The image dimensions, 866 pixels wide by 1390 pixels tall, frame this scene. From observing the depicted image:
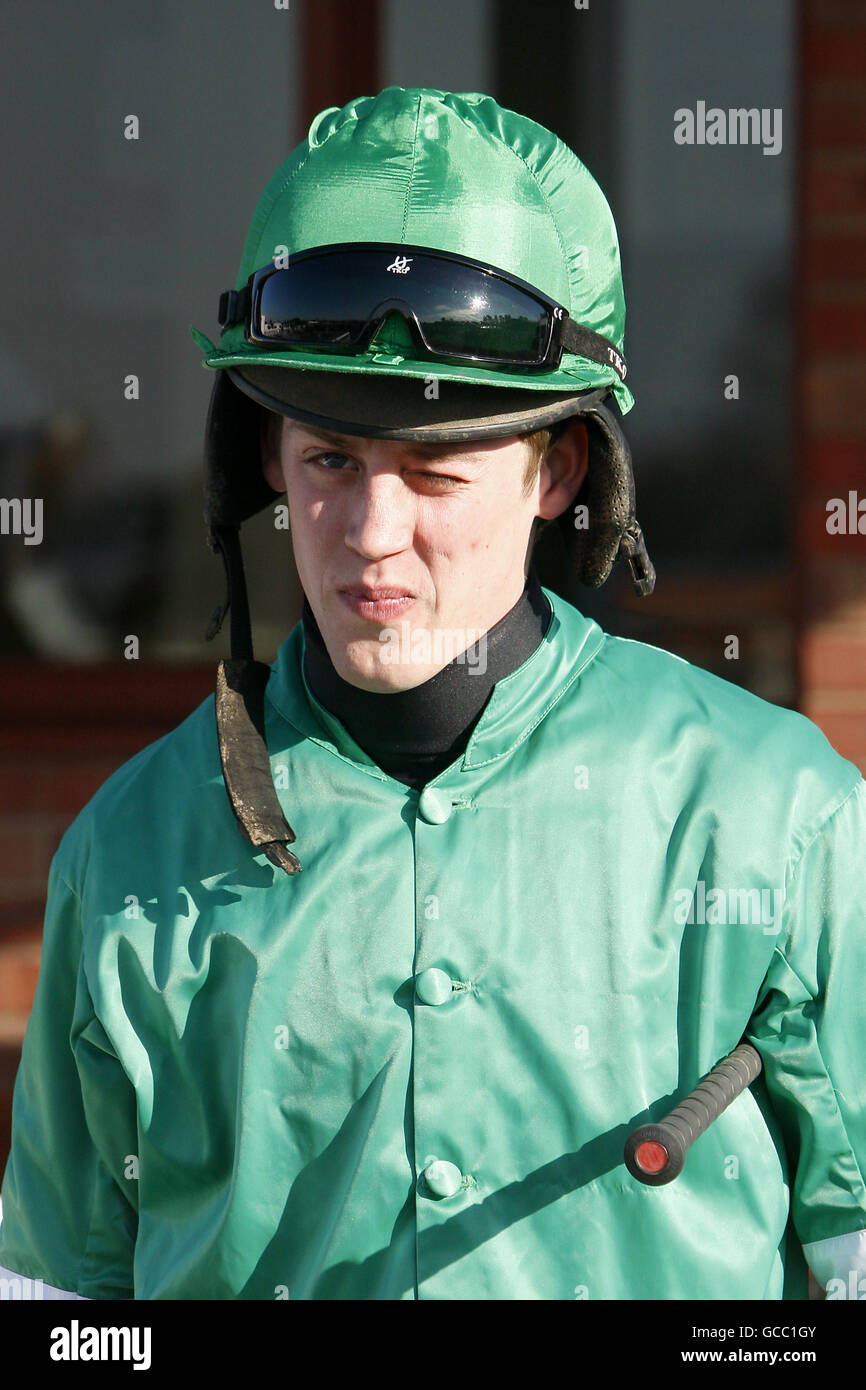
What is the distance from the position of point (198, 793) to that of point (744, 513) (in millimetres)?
2593

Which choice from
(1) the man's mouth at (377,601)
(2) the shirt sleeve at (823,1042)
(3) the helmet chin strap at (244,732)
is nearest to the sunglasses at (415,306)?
(1) the man's mouth at (377,601)

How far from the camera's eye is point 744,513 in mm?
4242

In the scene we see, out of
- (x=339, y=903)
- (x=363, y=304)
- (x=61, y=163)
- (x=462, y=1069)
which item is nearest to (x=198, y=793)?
(x=339, y=903)

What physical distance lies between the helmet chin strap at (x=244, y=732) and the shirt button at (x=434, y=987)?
199mm

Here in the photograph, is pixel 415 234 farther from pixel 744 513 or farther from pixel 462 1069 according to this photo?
pixel 744 513

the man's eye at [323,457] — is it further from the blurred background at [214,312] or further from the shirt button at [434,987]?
the blurred background at [214,312]

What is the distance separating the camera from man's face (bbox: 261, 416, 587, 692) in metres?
1.80

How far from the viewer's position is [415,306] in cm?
178

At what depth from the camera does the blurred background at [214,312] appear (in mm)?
4121

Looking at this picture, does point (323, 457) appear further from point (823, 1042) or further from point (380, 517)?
point (823, 1042)

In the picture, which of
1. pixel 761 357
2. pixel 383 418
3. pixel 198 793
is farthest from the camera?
pixel 761 357

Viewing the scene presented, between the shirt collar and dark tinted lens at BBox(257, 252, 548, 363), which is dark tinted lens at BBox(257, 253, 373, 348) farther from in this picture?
the shirt collar

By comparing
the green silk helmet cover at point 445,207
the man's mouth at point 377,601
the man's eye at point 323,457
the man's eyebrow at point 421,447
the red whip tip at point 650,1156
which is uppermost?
the green silk helmet cover at point 445,207

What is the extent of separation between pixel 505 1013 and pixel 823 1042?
37cm
